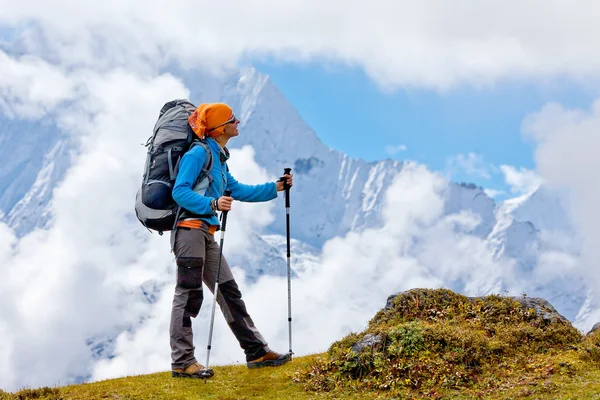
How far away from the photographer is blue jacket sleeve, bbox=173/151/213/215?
43.5ft

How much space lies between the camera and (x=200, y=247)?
13914 millimetres

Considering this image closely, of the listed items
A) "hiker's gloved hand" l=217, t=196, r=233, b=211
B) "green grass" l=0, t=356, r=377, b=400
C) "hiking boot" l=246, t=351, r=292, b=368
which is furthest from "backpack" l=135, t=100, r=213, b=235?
"hiking boot" l=246, t=351, r=292, b=368

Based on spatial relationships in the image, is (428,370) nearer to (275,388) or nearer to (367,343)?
(367,343)

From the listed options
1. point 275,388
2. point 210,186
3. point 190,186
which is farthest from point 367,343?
point 190,186

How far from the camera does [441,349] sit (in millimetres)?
13016

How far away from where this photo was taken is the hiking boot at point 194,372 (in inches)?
539

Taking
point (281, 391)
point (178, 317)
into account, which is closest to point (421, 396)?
point (281, 391)

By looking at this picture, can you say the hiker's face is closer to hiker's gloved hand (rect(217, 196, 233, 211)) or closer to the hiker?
the hiker

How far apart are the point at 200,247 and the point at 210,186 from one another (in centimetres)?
117

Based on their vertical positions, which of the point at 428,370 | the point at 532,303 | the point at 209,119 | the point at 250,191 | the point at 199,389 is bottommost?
the point at 428,370

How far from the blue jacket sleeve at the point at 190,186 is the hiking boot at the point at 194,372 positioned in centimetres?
291

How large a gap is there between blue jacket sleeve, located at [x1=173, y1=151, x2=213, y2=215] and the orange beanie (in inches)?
22.7

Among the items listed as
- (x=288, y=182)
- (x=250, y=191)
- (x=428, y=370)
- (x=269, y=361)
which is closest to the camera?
(x=428, y=370)

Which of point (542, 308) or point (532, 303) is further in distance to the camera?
point (532, 303)
